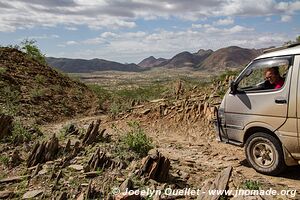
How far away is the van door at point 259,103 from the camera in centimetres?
600

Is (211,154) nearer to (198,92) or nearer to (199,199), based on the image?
(199,199)

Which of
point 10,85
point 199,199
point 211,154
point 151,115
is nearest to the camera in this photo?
point 199,199

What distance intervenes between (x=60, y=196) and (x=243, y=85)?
4.41 metres

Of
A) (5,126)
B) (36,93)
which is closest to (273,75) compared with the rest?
(5,126)

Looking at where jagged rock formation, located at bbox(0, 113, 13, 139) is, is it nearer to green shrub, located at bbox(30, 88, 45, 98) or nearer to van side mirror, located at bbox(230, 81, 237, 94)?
van side mirror, located at bbox(230, 81, 237, 94)

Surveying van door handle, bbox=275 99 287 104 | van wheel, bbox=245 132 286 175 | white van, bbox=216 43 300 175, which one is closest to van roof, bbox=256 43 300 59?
white van, bbox=216 43 300 175

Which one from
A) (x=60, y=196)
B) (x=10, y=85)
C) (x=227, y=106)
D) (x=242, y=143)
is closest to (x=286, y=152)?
(x=242, y=143)

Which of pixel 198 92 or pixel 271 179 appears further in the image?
pixel 198 92

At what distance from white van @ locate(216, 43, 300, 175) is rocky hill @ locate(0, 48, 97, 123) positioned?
872cm

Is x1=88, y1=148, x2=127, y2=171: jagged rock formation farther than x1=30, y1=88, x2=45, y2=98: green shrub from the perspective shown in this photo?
No

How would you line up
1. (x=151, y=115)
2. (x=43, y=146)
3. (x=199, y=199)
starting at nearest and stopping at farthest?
(x=199, y=199) < (x=43, y=146) < (x=151, y=115)

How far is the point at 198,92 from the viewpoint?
44.6ft

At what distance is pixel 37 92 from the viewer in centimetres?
1611

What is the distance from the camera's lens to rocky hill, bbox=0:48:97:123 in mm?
14289
